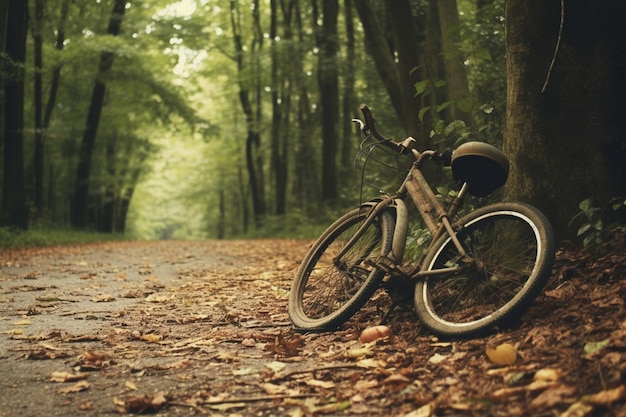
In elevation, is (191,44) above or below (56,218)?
above

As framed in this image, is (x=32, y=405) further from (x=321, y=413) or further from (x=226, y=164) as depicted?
(x=226, y=164)

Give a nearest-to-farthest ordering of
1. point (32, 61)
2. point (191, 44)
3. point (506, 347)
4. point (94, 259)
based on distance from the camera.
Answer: point (506, 347)
point (94, 259)
point (32, 61)
point (191, 44)

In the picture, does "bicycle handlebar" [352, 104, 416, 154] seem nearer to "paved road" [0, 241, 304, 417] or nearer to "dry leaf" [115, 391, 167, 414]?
"paved road" [0, 241, 304, 417]

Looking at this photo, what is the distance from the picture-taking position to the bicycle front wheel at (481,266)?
3.74 m

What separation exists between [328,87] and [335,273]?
1661cm

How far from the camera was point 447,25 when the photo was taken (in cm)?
938

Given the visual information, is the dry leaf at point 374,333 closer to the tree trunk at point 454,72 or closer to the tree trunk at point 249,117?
the tree trunk at point 454,72

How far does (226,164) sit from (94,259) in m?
28.0

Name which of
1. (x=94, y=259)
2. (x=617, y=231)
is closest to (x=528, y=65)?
(x=617, y=231)

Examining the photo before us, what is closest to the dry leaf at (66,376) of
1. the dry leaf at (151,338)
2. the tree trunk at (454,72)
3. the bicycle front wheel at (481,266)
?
the dry leaf at (151,338)

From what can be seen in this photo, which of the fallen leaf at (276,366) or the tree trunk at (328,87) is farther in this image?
the tree trunk at (328,87)

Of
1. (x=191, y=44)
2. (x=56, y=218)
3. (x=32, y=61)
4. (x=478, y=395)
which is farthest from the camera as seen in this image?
(x=56, y=218)

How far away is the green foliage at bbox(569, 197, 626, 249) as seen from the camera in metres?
3.94

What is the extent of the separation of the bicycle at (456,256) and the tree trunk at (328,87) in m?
15.6
